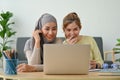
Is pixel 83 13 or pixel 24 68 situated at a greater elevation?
pixel 83 13

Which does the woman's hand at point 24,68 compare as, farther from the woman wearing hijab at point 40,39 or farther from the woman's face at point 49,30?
the woman's face at point 49,30

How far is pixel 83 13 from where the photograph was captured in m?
4.71

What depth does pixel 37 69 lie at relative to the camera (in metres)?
1.96

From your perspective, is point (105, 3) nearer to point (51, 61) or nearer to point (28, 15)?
point (28, 15)

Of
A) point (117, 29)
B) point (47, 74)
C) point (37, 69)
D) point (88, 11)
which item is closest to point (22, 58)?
point (88, 11)

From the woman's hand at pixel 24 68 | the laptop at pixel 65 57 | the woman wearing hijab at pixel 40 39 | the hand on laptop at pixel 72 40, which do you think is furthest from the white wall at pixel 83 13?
the laptop at pixel 65 57

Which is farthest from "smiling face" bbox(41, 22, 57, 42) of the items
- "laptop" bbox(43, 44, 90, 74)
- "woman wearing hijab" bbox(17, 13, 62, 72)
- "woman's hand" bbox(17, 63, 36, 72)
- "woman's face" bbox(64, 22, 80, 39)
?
"laptop" bbox(43, 44, 90, 74)

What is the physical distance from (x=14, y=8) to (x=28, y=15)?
1.00 feet

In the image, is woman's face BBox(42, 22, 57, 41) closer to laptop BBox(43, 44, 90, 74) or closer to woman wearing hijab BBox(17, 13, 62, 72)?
woman wearing hijab BBox(17, 13, 62, 72)

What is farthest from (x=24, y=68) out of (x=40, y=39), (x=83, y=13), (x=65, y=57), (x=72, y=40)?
(x=83, y=13)

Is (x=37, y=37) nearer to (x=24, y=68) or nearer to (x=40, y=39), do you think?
(x=40, y=39)

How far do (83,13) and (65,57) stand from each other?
10.4 ft

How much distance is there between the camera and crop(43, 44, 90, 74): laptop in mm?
1630

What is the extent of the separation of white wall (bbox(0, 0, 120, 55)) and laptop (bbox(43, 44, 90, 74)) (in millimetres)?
3032
